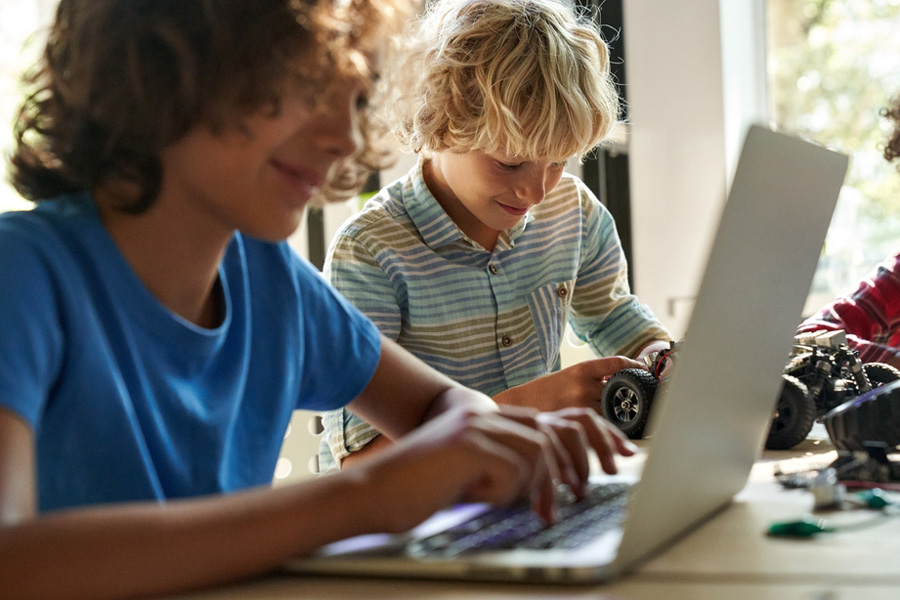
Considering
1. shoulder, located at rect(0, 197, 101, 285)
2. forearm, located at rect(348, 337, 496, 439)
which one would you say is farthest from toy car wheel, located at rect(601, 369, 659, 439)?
shoulder, located at rect(0, 197, 101, 285)

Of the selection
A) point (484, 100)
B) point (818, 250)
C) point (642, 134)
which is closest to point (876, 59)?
point (642, 134)

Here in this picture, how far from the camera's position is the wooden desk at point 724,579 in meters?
0.56

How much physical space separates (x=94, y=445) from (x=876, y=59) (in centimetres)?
256

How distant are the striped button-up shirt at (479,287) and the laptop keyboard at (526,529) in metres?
0.62

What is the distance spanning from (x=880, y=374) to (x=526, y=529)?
777mm

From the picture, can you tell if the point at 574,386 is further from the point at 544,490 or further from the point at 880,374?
the point at 544,490

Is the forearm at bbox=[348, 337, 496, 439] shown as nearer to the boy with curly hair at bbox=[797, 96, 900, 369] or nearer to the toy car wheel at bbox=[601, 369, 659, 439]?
the toy car wheel at bbox=[601, 369, 659, 439]

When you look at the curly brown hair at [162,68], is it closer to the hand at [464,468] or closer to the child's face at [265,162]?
the child's face at [265,162]

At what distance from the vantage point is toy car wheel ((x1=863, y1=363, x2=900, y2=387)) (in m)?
1.25

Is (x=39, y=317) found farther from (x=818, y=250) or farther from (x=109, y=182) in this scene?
(x=818, y=250)

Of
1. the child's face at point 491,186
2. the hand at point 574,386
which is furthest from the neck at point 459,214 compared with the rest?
the hand at point 574,386

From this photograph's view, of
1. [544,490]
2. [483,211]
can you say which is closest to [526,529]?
[544,490]

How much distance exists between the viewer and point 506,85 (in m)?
1.42

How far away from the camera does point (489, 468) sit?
2.12ft
